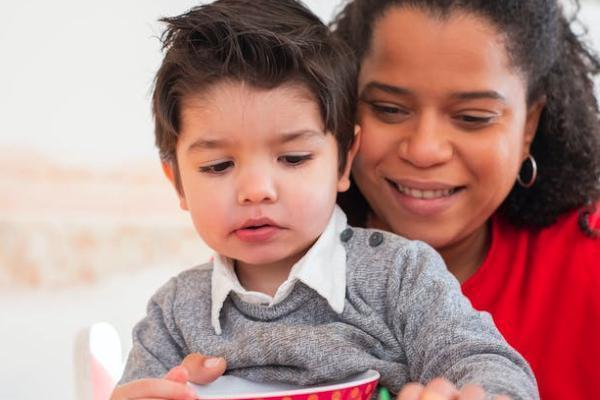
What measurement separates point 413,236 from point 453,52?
0.31m

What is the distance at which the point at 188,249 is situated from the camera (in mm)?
2568

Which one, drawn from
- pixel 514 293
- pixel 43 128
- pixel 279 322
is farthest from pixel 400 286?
pixel 43 128

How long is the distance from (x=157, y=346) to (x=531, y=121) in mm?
743

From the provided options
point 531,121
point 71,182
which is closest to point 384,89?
point 531,121

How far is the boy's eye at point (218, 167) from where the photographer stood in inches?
43.1

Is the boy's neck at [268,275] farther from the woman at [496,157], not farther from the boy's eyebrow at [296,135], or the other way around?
the woman at [496,157]

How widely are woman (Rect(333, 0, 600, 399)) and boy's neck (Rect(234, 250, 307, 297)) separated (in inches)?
11.9

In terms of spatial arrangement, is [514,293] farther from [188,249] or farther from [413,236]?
[188,249]

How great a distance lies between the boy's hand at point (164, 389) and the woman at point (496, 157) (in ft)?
1.77

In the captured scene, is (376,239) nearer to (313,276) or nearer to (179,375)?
(313,276)

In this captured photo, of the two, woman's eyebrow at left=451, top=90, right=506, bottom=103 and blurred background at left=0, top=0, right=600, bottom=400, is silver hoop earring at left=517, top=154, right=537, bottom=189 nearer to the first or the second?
woman's eyebrow at left=451, top=90, right=506, bottom=103

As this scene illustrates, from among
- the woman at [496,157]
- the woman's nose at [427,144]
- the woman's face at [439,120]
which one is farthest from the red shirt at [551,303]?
the woman's nose at [427,144]

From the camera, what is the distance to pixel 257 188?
1.04 meters

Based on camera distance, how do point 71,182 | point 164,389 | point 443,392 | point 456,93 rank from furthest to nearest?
1. point 71,182
2. point 456,93
3. point 164,389
4. point 443,392
